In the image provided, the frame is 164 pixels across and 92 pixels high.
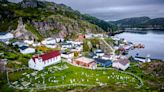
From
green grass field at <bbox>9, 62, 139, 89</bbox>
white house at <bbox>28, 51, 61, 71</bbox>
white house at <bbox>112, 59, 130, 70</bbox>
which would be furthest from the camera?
white house at <bbox>112, 59, 130, 70</bbox>

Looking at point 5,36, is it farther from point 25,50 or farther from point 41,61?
point 41,61

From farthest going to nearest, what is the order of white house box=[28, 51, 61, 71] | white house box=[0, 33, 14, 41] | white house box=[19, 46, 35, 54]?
white house box=[0, 33, 14, 41] → white house box=[19, 46, 35, 54] → white house box=[28, 51, 61, 71]

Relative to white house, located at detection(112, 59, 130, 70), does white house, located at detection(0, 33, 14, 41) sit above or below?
above

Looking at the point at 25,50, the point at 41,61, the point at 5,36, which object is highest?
the point at 5,36

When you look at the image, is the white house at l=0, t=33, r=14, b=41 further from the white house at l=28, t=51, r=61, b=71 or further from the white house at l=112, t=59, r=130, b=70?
the white house at l=112, t=59, r=130, b=70

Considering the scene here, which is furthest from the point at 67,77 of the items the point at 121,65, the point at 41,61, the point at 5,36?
the point at 5,36

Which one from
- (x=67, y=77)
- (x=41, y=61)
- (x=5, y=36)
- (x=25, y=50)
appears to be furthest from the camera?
(x=5, y=36)

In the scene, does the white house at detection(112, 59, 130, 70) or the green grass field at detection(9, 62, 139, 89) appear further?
the white house at detection(112, 59, 130, 70)

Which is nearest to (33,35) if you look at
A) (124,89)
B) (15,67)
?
(15,67)

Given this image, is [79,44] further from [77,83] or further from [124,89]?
[124,89]

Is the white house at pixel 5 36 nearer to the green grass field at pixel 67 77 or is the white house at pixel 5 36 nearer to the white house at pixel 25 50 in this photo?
the white house at pixel 25 50

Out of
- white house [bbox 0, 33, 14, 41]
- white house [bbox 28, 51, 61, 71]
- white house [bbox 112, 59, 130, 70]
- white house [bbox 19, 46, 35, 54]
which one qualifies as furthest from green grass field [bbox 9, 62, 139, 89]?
white house [bbox 0, 33, 14, 41]
